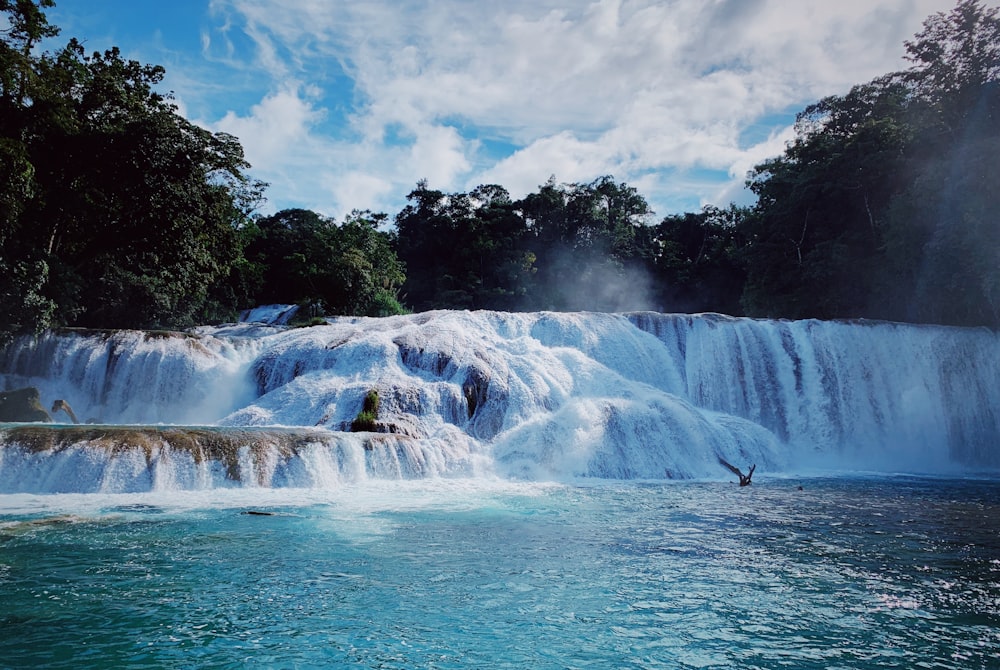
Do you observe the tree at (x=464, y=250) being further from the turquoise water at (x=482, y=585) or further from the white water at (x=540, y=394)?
the turquoise water at (x=482, y=585)

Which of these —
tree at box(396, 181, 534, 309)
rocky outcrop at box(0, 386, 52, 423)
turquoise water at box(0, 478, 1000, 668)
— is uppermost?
tree at box(396, 181, 534, 309)

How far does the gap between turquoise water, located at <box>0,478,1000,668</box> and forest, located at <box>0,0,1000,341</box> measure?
12.6m

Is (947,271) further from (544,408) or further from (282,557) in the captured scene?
(282,557)

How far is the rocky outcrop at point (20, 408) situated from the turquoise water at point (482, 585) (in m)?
7.22

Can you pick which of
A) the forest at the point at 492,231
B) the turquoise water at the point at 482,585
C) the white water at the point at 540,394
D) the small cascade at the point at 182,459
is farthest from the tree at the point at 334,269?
the turquoise water at the point at 482,585

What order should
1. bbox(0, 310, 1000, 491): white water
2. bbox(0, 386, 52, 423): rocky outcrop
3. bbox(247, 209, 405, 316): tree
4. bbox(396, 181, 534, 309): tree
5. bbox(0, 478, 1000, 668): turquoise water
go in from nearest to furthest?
bbox(0, 478, 1000, 668): turquoise water, bbox(0, 310, 1000, 491): white water, bbox(0, 386, 52, 423): rocky outcrop, bbox(247, 209, 405, 316): tree, bbox(396, 181, 534, 309): tree

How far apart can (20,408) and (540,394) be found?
41.6 ft

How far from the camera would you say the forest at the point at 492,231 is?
19.5 metres

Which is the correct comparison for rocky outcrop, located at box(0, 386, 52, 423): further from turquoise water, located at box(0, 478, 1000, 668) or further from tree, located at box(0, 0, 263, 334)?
turquoise water, located at box(0, 478, 1000, 668)

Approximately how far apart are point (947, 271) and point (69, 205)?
92.9 ft

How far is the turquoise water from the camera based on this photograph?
197 inches

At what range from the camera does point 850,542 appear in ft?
28.4

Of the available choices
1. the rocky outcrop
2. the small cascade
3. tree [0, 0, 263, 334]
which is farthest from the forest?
the small cascade

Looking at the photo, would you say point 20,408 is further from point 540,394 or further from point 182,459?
point 540,394
